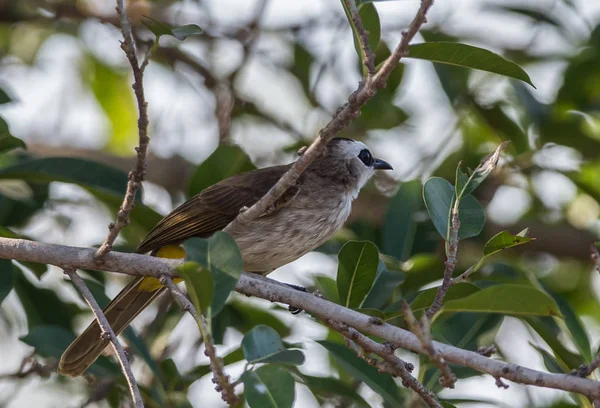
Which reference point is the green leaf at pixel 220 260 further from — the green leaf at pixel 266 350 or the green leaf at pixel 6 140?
the green leaf at pixel 6 140

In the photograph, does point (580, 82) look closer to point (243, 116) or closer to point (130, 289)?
point (243, 116)

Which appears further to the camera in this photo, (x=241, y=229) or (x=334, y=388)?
(x=241, y=229)

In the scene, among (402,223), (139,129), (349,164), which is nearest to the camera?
(139,129)

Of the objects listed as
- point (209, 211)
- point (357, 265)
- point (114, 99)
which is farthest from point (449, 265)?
point (114, 99)

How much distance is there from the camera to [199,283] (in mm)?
2051

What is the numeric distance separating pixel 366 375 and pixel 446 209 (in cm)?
70

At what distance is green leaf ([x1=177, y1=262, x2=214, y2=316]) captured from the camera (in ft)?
6.68

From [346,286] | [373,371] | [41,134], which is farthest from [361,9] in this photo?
[41,134]

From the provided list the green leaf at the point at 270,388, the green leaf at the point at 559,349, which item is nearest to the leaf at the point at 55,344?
the green leaf at the point at 270,388

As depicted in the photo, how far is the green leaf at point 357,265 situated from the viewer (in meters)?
2.70

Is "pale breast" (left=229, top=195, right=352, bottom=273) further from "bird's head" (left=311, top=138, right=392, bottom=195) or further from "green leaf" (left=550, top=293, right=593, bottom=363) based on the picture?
"green leaf" (left=550, top=293, right=593, bottom=363)

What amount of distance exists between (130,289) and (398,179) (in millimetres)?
1863

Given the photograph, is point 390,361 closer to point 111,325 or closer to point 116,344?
point 116,344

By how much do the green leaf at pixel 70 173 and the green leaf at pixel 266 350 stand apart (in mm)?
1319
